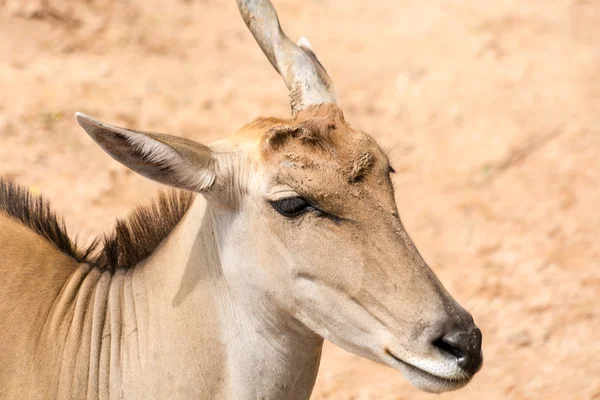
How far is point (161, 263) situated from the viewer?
15.8 ft

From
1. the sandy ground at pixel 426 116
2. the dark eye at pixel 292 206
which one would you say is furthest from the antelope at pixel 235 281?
the sandy ground at pixel 426 116

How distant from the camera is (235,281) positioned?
4.54 metres

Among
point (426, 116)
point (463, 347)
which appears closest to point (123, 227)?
point (463, 347)

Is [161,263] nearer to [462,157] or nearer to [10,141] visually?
[10,141]

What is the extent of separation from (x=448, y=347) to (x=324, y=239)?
0.77 m

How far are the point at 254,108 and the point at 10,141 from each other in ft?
9.71

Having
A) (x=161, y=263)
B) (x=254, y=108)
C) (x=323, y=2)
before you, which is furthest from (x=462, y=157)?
(x=161, y=263)

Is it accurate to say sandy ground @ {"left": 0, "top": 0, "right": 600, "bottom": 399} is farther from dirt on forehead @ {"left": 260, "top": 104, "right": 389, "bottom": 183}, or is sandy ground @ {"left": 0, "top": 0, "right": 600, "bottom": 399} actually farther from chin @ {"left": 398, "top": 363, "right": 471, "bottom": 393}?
dirt on forehead @ {"left": 260, "top": 104, "right": 389, "bottom": 183}

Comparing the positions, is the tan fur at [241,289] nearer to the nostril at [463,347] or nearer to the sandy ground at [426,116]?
the nostril at [463,347]

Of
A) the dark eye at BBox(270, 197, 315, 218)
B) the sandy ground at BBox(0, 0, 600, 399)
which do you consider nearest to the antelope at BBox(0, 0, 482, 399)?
the dark eye at BBox(270, 197, 315, 218)

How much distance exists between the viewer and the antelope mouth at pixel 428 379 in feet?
13.4

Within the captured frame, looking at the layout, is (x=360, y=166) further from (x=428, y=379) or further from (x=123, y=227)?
(x=123, y=227)

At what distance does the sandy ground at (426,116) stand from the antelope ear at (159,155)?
373 centimetres

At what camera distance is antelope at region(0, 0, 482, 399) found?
165 inches
